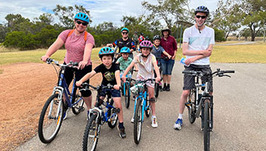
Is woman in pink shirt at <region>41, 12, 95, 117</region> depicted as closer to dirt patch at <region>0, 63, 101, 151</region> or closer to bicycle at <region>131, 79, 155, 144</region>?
bicycle at <region>131, 79, 155, 144</region>

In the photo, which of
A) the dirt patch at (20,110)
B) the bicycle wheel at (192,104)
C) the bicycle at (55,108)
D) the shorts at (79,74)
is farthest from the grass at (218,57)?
the bicycle wheel at (192,104)

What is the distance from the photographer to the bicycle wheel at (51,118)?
3.21m

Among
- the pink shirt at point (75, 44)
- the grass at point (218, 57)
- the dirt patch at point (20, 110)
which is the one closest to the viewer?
the dirt patch at point (20, 110)

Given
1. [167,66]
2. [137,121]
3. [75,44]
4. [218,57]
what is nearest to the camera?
[137,121]

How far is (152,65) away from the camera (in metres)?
4.16

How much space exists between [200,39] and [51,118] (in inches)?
116

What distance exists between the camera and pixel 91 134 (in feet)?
9.59

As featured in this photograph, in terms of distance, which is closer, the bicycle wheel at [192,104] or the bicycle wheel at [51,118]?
the bicycle wheel at [51,118]

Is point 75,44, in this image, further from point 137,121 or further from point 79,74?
point 137,121

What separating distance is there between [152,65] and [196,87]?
1072 millimetres

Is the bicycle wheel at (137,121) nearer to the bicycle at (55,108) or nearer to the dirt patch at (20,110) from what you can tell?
the bicycle at (55,108)

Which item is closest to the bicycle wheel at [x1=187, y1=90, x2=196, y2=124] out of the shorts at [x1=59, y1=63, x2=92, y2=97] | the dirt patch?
the shorts at [x1=59, y1=63, x2=92, y2=97]

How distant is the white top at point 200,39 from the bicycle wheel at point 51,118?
2.56 m

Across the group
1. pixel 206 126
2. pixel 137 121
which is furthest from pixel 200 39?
pixel 137 121
